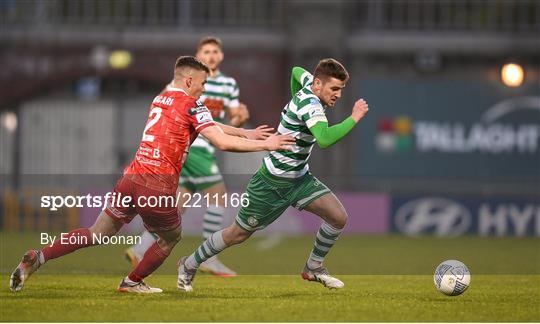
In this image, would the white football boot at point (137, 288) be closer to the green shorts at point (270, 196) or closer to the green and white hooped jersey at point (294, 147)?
the green shorts at point (270, 196)

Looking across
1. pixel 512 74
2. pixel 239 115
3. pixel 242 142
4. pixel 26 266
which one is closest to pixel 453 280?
pixel 242 142

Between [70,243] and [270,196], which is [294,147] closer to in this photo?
[270,196]

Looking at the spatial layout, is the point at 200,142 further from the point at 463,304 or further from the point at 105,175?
the point at 105,175

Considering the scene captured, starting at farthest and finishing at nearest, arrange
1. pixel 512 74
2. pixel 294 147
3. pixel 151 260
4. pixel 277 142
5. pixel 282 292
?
pixel 512 74 → pixel 282 292 → pixel 294 147 → pixel 151 260 → pixel 277 142

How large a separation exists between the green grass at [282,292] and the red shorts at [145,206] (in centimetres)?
60

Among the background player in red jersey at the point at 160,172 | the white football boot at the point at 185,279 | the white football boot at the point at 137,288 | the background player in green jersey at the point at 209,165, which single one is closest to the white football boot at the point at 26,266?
the background player in red jersey at the point at 160,172

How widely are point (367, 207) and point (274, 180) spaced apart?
12531mm

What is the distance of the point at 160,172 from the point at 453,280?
2549mm

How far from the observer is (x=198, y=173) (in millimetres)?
12164

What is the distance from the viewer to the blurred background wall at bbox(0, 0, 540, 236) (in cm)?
2481

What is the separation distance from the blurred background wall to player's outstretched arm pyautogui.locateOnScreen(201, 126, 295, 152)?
15729 millimetres

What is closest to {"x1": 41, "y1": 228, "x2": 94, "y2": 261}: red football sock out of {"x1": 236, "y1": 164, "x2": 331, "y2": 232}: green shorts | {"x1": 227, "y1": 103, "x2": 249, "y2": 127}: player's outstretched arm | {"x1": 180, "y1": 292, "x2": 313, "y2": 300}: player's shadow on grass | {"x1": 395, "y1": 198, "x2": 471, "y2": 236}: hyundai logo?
{"x1": 180, "y1": 292, "x2": 313, "y2": 300}: player's shadow on grass

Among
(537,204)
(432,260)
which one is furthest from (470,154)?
(432,260)

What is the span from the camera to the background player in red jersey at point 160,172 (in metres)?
8.95
